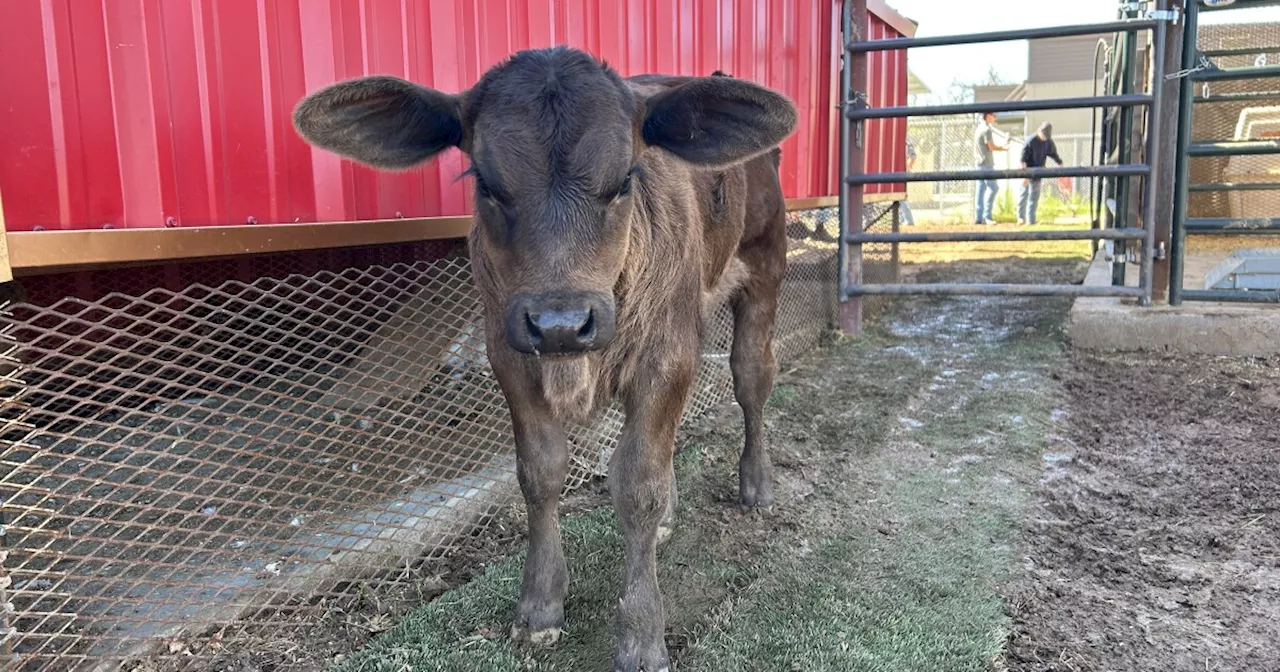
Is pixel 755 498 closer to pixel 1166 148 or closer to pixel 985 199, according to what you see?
pixel 1166 148

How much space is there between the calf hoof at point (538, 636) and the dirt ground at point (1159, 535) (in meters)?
1.44

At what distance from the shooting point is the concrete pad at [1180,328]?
6.05m

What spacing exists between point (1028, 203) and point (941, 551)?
16.0 metres

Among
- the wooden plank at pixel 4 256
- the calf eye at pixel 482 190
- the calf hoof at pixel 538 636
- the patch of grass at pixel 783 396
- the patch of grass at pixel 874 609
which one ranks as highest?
the calf eye at pixel 482 190

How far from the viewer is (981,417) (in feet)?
16.9

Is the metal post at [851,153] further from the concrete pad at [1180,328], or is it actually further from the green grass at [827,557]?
the green grass at [827,557]

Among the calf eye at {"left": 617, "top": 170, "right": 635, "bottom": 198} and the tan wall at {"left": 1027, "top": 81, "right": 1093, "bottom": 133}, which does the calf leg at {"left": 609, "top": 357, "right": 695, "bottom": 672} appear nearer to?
the calf eye at {"left": 617, "top": 170, "right": 635, "bottom": 198}

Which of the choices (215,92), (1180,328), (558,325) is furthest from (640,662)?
(1180,328)

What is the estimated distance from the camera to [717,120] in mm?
2926

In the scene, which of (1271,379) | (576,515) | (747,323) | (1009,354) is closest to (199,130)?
(576,515)

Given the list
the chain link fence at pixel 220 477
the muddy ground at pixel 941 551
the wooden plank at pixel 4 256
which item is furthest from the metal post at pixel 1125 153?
the wooden plank at pixel 4 256

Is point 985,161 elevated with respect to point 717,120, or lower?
elevated

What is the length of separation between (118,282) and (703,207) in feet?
9.35

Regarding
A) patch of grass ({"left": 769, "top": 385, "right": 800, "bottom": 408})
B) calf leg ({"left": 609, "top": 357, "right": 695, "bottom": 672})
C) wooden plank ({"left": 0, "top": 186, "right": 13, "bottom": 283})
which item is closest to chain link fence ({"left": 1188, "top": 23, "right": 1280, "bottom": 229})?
patch of grass ({"left": 769, "top": 385, "right": 800, "bottom": 408})
